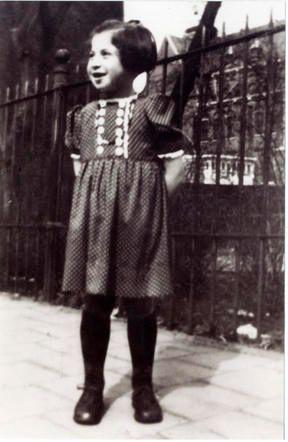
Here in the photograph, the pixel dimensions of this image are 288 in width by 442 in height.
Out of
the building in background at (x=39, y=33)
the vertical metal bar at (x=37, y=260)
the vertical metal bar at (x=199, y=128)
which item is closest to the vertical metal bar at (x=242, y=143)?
the vertical metal bar at (x=199, y=128)

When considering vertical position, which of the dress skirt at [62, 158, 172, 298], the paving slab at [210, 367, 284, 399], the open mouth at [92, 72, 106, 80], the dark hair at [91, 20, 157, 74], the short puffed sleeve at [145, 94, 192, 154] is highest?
the dark hair at [91, 20, 157, 74]

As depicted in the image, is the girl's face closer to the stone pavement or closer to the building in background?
the stone pavement

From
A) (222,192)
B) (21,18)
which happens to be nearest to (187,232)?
(222,192)

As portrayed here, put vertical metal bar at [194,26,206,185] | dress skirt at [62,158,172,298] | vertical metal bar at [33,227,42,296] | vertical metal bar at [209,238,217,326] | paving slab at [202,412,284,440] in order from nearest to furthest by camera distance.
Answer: paving slab at [202,412,284,440], dress skirt at [62,158,172,298], vertical metal bar at [209,238,217,326], vertical metal bar at [194,26,206,185], vertical metal bar at [33,227,42,296]

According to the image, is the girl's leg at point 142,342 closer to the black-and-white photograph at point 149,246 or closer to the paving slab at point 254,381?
the black-and-white photograph at point 149,246

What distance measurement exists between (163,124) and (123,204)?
339 mm

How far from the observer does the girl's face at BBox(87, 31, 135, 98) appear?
7.22 feet

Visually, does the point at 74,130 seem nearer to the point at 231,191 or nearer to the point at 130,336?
the point at 130,336

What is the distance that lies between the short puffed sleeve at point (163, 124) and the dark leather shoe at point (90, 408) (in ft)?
3.08

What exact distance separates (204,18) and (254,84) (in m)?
2.53

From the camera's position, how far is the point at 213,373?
2854mm

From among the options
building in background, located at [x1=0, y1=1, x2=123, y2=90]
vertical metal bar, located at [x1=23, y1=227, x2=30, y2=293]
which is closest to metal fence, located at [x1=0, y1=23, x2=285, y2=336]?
vertical metal bar, located at [x1=23, y1=227, x2=30, y2=293]

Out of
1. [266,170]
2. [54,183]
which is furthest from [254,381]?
[54,183]

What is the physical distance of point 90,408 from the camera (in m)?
2.13
